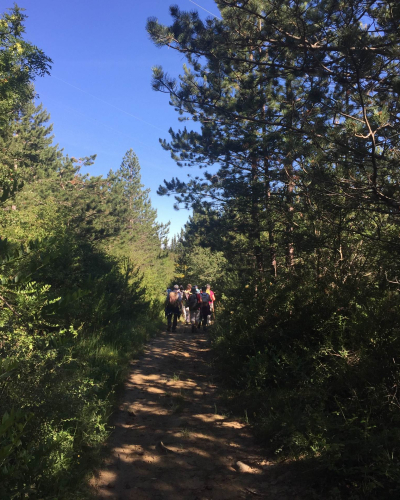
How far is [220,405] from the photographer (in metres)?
5.38

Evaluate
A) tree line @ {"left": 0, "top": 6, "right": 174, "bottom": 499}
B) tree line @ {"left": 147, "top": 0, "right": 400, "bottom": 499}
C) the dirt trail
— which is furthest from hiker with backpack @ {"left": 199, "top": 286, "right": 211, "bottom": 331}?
the dirt trail

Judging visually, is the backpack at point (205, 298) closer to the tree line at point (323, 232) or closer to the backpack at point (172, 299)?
the backpack at point (172, 299)

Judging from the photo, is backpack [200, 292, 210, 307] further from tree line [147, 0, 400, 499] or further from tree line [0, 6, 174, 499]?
tree line [147, 0, 400, 499]

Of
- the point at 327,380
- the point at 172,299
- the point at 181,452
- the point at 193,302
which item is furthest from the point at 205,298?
the point at 181,452

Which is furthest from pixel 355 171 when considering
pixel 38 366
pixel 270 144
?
pixel 38 366

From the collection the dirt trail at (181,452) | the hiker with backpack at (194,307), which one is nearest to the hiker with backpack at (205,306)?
the hiker with backpack at (194,307)

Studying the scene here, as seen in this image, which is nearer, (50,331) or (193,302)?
(50,331)

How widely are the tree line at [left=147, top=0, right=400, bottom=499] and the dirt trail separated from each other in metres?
0.43

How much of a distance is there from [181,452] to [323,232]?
456cm

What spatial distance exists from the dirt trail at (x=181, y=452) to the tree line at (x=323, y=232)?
0.43 meters

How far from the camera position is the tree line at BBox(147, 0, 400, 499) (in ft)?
11.9

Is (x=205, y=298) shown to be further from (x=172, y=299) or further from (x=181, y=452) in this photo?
(x=181, y=452)

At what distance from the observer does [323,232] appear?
619cm

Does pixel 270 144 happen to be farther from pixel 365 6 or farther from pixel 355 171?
pixel 365 6
